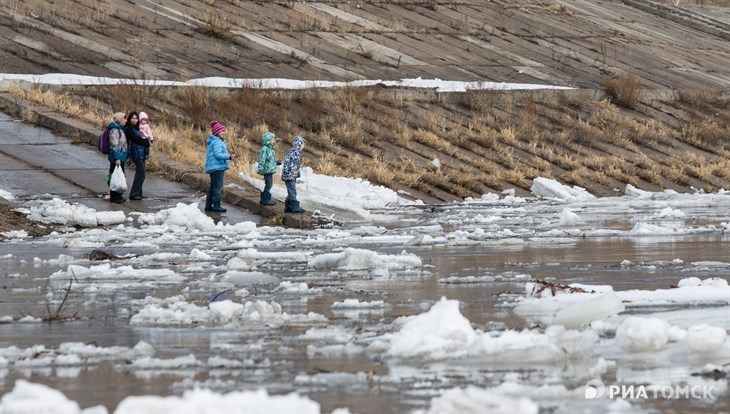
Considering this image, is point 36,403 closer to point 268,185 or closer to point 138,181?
point 268,185

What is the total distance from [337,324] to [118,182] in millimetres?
12072

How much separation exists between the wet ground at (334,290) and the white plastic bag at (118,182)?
268mm

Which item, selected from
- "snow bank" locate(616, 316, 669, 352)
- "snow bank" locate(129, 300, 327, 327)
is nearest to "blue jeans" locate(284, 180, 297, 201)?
"snow bank" locate(129, 300, 327, 327)

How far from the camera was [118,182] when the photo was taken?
20469mm

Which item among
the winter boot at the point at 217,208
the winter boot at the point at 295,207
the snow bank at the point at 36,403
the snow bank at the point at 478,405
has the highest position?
the winter boot at the point at 295,207

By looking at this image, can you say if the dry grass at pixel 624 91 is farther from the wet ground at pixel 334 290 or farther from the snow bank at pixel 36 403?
the snow bank at pixel 36 403

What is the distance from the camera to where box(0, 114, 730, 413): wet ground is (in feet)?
22.4

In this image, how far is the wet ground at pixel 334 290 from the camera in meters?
6.82

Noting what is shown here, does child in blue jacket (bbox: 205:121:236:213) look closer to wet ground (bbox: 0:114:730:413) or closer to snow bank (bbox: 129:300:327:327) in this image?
wet ground (bbox: 0:114:730:413)

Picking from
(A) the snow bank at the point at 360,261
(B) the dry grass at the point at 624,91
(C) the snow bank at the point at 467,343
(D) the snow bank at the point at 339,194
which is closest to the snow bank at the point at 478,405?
(C) the snow bank at the point at 467,343

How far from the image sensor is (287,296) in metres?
10.6

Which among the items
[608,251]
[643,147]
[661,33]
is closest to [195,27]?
[643,147]

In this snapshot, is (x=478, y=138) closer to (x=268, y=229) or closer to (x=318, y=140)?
(x=318, y=140)

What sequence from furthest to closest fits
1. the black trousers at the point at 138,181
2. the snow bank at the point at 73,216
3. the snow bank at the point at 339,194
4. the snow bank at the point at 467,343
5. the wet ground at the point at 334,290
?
the snow bank at the point at 339,194 < the black trousers at the point at 138,181 < the snow bank at the point at 73,216 < the snow bank at the point at 467,343 < the wet ground at the point at 334,290
